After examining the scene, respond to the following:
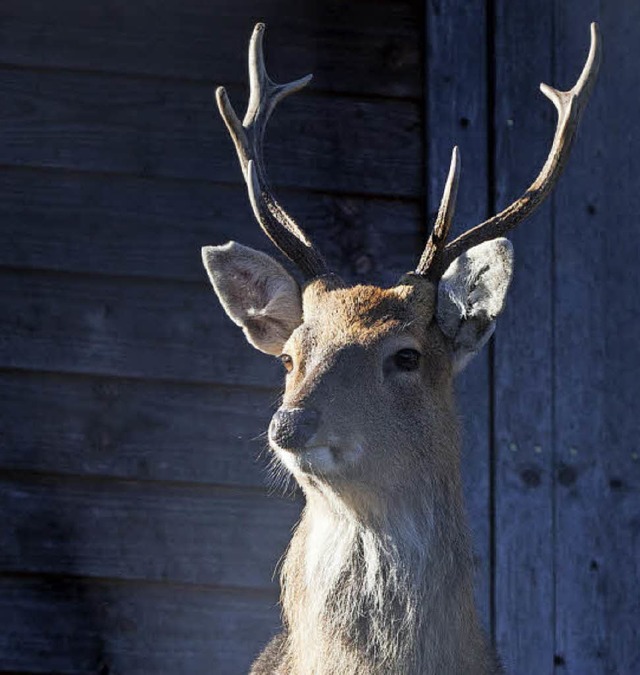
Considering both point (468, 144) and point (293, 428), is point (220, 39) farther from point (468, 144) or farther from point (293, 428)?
point (293, 428)

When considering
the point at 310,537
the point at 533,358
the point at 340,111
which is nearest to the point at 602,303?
the point at 533,358

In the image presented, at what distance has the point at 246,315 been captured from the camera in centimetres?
548

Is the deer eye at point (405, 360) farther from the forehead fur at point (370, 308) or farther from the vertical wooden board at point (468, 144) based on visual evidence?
the vertical wooden board at point (468, 144)

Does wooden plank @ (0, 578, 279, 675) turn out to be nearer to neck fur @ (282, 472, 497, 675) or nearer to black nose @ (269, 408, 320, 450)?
neck fur @ (282, 472, 497, 675)

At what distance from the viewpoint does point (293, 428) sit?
457cm

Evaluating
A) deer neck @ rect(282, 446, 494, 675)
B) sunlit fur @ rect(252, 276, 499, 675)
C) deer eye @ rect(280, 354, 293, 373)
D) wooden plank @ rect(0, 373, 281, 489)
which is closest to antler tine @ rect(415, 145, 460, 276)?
sunlit fur @ rect(252, 276, 499, 675)

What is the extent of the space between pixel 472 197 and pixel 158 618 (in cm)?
198

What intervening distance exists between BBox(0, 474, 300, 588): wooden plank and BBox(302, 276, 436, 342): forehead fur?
1285 mm

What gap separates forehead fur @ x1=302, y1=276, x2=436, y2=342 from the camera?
16.5 feet

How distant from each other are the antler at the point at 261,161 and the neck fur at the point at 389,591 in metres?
0.86

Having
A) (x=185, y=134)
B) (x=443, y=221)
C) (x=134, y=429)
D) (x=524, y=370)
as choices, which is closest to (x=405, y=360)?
(x=443, y=221)

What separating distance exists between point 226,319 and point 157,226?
435 mm

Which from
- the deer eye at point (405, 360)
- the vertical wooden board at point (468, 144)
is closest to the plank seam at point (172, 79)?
the vertical wooden board at point (468, 144)

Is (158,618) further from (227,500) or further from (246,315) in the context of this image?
(246,315)
